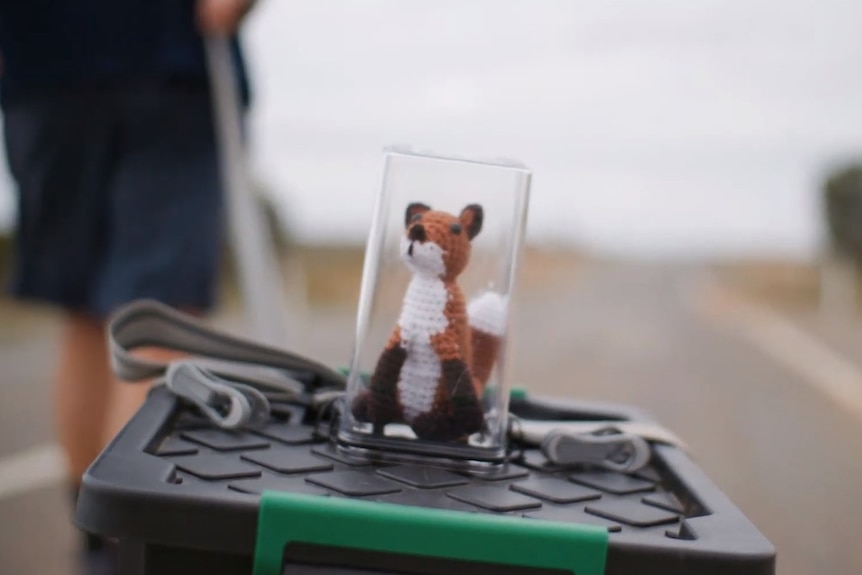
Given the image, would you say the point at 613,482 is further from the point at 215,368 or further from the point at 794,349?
the point at 794,349

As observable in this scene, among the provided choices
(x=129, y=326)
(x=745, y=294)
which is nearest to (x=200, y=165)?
(x=129, y=326)

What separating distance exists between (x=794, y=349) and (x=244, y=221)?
23.7 ft

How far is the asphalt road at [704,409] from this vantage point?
2.90 metres

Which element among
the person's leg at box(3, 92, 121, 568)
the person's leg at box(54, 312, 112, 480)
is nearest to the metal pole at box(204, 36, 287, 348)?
the person's leg at box(3, 92, 121, 568)

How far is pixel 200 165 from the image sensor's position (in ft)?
6.57

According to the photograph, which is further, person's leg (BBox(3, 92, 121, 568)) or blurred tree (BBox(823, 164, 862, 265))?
blurred tree (BBox(823, 164, 862, 265))

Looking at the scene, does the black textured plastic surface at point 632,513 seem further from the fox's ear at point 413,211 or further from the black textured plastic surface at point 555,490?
the fox's ear at point 413,211

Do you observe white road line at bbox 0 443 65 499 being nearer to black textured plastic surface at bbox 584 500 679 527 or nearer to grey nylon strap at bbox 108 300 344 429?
grey nylon strap at bbox 108 300 344 429

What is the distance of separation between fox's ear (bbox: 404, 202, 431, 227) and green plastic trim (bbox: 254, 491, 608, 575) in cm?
38

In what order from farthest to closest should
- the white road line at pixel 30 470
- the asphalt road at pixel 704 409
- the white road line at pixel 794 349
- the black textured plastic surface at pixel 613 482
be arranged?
the white road line at pixel 794 349, the white road line at pixel 30 470, the asphalt road at pixel 704 409, the black textured plastic surface at pixel 613 482

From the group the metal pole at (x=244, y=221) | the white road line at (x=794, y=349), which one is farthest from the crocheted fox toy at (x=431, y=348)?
the white road line at (x=794, y=349)

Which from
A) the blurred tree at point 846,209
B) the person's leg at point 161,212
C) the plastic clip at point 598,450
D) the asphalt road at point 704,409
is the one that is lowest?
the asphalt road at point 704,409

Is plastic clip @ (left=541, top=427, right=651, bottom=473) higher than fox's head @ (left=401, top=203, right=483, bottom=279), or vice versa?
fox's head @ (left=401, top=203, right=483, bottom=279)

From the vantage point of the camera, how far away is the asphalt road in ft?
9.52
